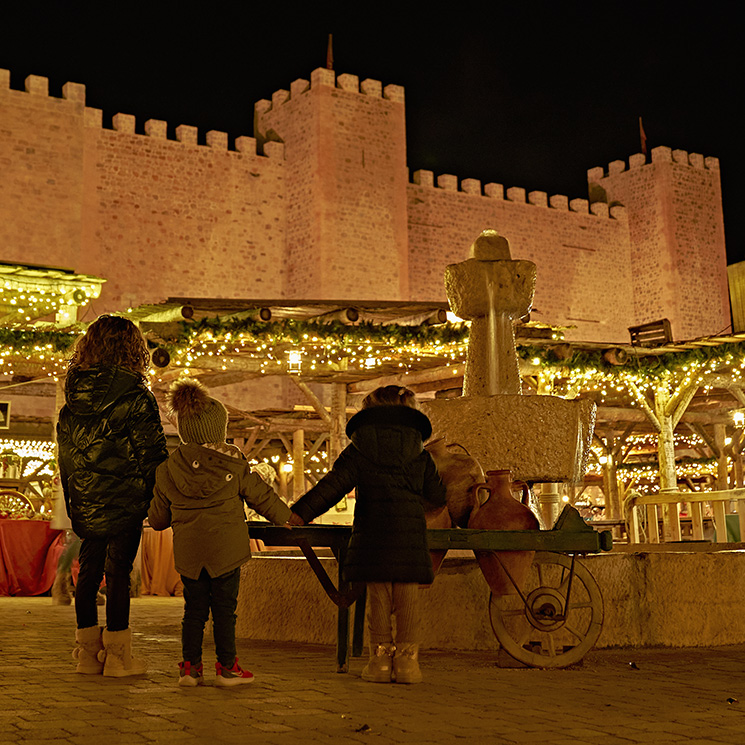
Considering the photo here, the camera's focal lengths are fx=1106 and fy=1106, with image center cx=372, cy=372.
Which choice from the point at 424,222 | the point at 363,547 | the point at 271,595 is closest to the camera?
the point at 363,547

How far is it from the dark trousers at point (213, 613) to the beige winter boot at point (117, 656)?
23 centimetres

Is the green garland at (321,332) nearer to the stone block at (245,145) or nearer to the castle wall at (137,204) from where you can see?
the castle wall at (137,204)

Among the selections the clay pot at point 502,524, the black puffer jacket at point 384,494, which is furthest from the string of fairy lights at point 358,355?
the black puffer jacket at point 384,494

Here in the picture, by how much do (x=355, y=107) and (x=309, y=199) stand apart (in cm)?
233

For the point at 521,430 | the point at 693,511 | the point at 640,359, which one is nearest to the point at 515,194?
the point at 640,359

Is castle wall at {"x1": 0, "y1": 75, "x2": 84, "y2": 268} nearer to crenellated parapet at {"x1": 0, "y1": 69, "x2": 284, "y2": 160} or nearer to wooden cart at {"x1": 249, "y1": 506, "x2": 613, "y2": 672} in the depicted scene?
crenellated parapet at {"x1": 0, "y1": 69, "x2": 284, "y2": 160}

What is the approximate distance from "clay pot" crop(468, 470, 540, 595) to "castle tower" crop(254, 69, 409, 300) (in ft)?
64.2

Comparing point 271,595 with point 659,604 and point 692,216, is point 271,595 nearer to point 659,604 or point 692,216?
point 659,604

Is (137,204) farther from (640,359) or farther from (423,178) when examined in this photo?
(640,359)

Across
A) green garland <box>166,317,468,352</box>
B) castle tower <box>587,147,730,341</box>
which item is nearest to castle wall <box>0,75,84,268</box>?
green garland <box>166,317,468,352</box>

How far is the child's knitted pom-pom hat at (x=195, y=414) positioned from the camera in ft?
12.0

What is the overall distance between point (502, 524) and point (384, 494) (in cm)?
60

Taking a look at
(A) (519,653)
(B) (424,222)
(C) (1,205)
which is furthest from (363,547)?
(B) (424,222)

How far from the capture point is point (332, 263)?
Result: 2392cm
